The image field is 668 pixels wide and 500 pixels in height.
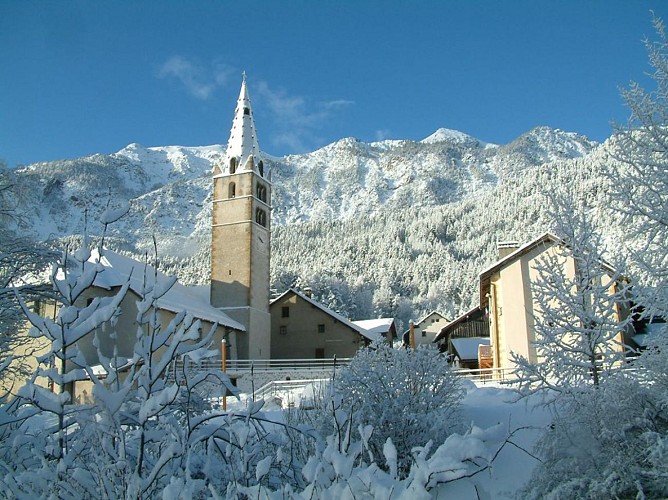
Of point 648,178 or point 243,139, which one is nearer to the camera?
point 648,178

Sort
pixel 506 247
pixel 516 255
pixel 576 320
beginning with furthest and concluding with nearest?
pixel 506 247 < pixel 516 255 < pixel 576 320

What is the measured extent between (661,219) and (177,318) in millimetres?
9558

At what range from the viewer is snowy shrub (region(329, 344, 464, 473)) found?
43.6 feet

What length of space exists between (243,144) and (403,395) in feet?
132

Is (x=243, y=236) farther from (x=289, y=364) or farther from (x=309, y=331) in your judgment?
(x=289, y=364)

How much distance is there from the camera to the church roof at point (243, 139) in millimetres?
50594

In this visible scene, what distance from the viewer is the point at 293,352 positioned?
49.1 m

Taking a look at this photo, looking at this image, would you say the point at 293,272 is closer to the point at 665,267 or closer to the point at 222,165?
the point at 222,165

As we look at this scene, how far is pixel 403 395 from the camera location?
555 inches

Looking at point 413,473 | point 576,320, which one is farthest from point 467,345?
point 413,473

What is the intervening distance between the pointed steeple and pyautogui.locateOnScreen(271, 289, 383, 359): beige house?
1189 centimetres

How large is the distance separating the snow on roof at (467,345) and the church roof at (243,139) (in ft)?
75.0

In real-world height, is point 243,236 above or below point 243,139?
below

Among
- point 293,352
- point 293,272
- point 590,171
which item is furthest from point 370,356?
point 590,171
